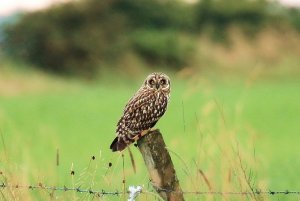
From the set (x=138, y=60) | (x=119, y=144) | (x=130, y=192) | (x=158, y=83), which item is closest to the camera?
(x=130, y=192)

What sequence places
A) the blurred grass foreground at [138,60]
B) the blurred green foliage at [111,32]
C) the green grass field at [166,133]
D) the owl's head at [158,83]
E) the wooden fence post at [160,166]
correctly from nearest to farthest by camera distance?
the wooden fence post at [160,166] < the owl's head at [158,83] < the green grass field at [166,133] < the blurred grass foreground at [138,60] < the blurred green foliage at [111,32]

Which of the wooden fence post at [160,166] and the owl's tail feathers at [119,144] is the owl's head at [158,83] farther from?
the wooden fence post at [160,166]

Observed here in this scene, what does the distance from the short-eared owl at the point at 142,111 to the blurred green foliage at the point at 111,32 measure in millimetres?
30757

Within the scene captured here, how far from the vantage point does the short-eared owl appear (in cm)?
604

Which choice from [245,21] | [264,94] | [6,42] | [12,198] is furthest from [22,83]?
[12,198]

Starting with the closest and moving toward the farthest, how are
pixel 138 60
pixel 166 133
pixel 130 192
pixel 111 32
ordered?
pixel 130 192 < pixel 166 133 < pixel 138 60 < pixel 111 32

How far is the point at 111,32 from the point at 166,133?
812 inches

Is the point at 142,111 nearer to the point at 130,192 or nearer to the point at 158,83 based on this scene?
the point at 158,83

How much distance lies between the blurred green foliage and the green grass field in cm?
173

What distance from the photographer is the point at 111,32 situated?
39062 mm

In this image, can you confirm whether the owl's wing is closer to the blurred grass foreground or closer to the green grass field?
the green grass field

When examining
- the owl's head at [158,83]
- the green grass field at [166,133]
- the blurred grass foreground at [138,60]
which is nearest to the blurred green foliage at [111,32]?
the blurred grass foreground at [138,60]

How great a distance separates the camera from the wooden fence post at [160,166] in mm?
5531

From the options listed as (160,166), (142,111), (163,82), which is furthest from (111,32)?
(160,166)
